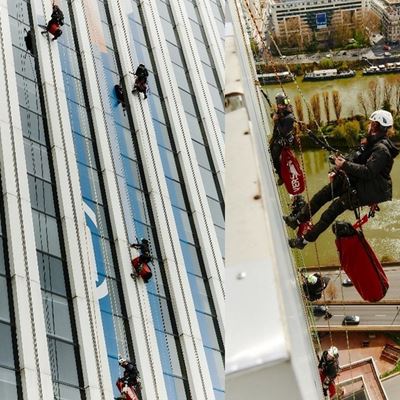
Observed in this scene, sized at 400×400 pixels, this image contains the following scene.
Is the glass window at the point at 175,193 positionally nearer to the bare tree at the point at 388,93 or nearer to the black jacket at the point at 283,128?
the black jacket at the point at 283,128

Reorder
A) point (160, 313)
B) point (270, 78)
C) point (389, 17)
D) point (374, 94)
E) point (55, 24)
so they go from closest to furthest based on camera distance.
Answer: point (160, 313)
point (55, 24)
point (270, 78)
point (374, 94)
point (389, 17)

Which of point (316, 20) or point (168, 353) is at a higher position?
point (316, 20)

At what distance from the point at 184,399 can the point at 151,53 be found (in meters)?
8.07

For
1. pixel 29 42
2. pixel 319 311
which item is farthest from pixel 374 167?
pixel 29 42

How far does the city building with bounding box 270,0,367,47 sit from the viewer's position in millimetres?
33312

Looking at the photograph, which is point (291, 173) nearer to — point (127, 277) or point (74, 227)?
point (74, 227)

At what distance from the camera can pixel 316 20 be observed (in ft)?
109

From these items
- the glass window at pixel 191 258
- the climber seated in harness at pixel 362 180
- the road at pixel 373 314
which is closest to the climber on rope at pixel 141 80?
the glass window at pixel 191 258

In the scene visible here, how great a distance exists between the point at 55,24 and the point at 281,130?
298 inches

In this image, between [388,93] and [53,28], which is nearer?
[53,28]

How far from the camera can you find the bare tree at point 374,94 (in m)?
25.1

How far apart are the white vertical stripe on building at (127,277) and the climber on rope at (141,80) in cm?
91

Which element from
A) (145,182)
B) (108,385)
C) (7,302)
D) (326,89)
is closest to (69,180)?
(145,182)

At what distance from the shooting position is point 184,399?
932 cm
